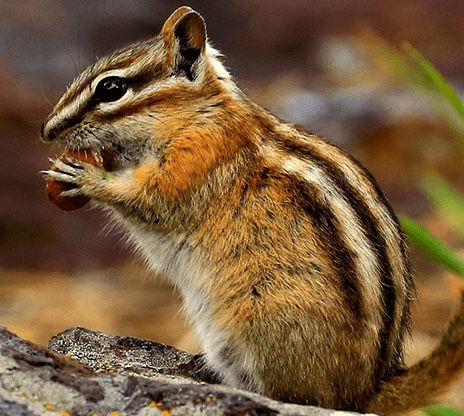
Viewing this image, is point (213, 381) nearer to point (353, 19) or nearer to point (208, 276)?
point (208, 276)

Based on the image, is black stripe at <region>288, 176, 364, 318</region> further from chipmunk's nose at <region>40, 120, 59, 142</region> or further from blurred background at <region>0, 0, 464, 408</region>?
blurred background at <region>0, 0, 464, 408</region>

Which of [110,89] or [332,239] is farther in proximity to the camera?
[110,89]

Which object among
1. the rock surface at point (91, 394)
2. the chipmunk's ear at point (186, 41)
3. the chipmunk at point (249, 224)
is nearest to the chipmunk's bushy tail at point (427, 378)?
the chipmunk at point (249, 224)

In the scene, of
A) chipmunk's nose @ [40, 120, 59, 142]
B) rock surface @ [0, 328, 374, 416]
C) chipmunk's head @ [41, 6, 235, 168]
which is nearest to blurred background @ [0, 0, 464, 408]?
chipmunk's head @ [41, 6, 235, 168]

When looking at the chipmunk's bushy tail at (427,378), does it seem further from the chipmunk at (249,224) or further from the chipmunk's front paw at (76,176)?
the chipmunk's front paw at (76,176)

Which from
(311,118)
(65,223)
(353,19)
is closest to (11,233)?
(65,223)

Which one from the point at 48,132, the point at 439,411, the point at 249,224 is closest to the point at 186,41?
the point at 48,132

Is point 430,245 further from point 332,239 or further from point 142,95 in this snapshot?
point 142,95
